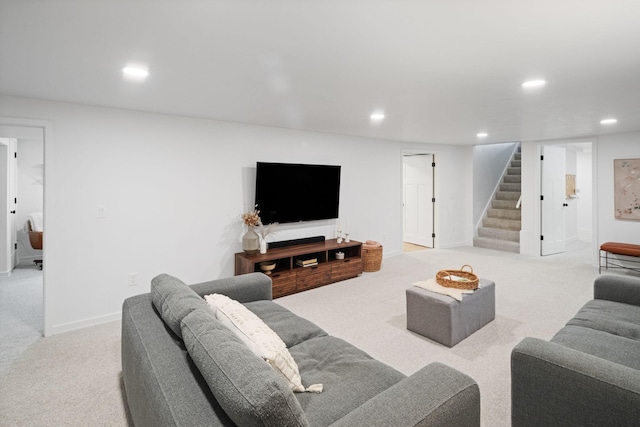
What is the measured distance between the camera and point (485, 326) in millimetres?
3289

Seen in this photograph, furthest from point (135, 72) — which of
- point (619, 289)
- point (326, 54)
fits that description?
point (619, 289)

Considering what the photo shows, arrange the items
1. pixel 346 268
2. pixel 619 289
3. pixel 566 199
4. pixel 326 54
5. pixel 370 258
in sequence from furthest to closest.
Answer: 1. pixel 566 199
2. pixel 370 258
3. pixel 346 268
4. pixel 619 289
5. pixel 326 54

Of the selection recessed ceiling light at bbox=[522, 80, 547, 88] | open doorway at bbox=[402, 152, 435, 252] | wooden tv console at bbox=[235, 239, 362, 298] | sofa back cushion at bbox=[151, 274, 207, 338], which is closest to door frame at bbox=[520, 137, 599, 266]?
open doorway at bbox=[402, 152, 435, 252]

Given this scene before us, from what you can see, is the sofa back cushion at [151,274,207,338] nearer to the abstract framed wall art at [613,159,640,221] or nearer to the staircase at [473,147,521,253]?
the abstract framed wall art at [613,159,640,221]

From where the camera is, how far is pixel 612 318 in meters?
2.29

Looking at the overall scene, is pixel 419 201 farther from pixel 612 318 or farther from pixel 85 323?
pixel 85 323

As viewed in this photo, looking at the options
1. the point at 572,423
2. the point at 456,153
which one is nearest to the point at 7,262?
the point at 572,423

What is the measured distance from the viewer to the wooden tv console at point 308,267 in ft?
13.8

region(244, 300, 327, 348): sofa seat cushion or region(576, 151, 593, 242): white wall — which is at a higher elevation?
region(576, 151, 593, 242): white wall

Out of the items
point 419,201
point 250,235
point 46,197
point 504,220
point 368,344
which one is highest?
point 419,201

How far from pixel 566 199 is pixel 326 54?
7.62m

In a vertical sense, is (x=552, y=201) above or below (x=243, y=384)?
above

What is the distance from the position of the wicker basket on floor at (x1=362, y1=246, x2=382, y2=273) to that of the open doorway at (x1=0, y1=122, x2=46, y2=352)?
13.0ft

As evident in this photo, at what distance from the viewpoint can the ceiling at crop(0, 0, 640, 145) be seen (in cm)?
159
